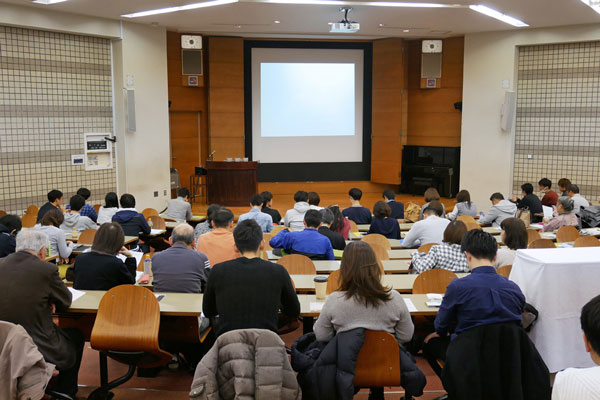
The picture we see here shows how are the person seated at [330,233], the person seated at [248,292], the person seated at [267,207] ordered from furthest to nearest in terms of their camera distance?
the person seated at [267,207] < the person seated at [330,233] < the person seated at [248,292]

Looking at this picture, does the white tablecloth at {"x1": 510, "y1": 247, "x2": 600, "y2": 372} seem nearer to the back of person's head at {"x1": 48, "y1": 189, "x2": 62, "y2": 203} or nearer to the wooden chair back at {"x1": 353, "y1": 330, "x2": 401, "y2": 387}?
the wooden chair back at {"x1": 353, "y1": 330, "x2": 401, "y2": 387}

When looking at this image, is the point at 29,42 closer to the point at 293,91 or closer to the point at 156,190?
the point at 156,190

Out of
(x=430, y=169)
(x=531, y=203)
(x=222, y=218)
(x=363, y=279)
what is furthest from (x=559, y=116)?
(x=363, y=279)

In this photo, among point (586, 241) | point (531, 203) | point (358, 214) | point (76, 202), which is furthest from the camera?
point (531, 203)

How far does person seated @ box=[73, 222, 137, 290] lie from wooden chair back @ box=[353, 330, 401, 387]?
2.05 metres

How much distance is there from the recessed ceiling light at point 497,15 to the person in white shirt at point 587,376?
9.03 m

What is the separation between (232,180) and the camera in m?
13.1

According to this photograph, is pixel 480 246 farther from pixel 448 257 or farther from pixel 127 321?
pixel 127 321

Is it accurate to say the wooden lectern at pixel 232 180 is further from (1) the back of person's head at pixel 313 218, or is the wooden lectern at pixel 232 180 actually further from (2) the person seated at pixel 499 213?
(1) the back of person's head at pixel 313 218

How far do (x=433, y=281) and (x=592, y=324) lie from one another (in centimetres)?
240

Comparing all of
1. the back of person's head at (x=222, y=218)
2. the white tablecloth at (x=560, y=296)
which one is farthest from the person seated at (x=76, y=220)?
the white tablecloth at (x=560, y=296)

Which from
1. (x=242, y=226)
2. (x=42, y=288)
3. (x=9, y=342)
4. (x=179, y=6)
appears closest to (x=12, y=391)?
(x=9, y=342)

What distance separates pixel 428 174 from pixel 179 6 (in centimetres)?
739

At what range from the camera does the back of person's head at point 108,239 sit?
173 inches
